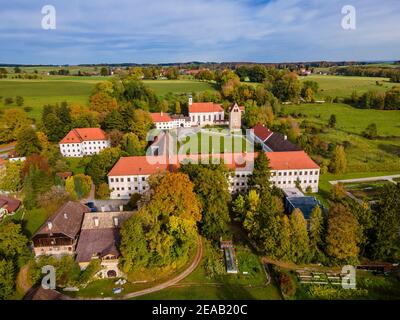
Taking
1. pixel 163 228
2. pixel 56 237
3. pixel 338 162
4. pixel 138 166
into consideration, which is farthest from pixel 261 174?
pixel 56 237

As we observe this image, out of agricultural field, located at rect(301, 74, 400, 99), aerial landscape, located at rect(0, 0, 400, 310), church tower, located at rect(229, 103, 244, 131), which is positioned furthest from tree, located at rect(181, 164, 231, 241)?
agricultural field, located at rect(301, 74, 400, 99)

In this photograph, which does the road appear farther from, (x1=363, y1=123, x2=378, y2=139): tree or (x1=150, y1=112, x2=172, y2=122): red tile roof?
(x1=363, y1=123, x2=378, y2=139): tree

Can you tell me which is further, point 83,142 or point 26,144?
point 83,142

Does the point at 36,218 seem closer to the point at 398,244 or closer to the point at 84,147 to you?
the point at 84,147

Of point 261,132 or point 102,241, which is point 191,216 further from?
point 261,132
